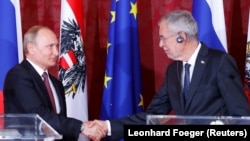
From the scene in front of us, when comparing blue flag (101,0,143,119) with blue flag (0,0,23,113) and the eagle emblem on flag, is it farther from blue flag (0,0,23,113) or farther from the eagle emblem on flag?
blue flag (0,0,23,113)

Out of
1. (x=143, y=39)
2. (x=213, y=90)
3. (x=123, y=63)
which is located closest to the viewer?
(x=213, y=90)

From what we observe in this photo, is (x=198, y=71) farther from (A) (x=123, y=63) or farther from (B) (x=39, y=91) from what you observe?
(A) (x=123, y=63)

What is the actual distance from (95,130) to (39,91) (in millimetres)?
524

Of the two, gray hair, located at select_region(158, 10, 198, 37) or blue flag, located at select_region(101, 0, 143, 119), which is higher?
gray hair, located at select_region(158, 10, 198, 37)

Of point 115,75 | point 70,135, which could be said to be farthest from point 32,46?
point 115,75

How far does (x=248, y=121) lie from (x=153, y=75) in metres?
2.76

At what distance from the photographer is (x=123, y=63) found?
4969 millimetres

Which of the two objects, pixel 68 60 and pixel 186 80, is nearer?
pixel 186 80

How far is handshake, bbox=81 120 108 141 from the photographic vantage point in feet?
13.0

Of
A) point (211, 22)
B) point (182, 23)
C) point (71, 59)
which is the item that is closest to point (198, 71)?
point (182, 23)

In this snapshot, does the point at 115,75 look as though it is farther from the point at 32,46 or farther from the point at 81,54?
the point at 32,46

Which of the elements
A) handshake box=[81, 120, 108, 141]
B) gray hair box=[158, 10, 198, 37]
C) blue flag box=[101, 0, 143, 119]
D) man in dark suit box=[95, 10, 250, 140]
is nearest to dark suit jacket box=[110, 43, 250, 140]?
man in dark suit box=[95, 10, 250, 140]

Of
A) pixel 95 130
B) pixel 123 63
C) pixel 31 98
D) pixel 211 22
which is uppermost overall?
pixel 211 22

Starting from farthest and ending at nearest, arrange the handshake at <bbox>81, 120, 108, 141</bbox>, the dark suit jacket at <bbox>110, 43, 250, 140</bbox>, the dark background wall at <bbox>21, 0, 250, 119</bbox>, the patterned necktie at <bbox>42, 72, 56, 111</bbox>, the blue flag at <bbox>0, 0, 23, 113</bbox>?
the dark background wall at <bbox>21, 0, 250, 119</bbox>
the blue flag at <bbox>0, 0, 23, 113</bbox>
the handshake at <bbox>81, 120, 108, 141</bbox>
the patterned necktie at <bbox>42, 72, 56, 111</bbox>
the dark suit jacket at <bbox>110, 43, 250, 140</bbox>
